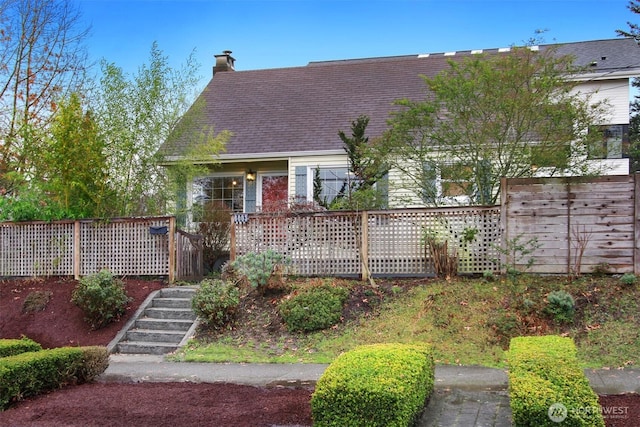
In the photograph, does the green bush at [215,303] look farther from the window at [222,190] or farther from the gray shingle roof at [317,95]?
the window at [222,190]

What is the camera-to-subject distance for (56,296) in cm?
1130

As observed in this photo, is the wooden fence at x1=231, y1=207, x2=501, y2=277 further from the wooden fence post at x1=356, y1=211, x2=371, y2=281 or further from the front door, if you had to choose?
the front door

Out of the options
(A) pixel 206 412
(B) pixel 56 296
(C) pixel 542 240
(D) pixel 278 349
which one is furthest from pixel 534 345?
(B) pixel 56 296

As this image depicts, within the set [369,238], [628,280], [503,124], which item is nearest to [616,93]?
[503,124]

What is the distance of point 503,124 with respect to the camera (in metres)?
10.6

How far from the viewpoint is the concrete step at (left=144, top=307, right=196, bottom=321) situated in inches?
399

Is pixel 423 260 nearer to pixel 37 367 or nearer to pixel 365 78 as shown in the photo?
pixel 37 367

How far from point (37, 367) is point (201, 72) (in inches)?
381

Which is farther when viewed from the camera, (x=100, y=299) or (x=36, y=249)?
(x=36, y=249)

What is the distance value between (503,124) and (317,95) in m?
9.15

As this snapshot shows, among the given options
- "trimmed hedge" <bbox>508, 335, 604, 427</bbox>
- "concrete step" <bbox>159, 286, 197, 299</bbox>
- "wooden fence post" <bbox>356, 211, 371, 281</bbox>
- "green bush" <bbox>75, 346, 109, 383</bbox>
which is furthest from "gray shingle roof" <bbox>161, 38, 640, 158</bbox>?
"trimmed hedge" <bbox>508, 335, 604, 427</bbox>

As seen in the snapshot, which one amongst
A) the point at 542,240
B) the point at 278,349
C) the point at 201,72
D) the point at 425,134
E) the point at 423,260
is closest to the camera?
the point at 278,349

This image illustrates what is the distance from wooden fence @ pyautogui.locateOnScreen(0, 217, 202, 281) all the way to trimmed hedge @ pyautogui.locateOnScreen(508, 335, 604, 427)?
27.5ft

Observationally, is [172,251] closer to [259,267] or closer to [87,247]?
[87,247]
